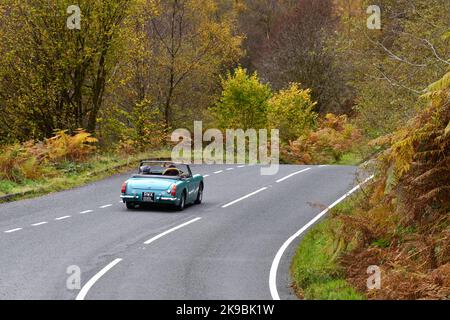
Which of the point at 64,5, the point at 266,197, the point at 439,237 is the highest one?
the point at 64,5

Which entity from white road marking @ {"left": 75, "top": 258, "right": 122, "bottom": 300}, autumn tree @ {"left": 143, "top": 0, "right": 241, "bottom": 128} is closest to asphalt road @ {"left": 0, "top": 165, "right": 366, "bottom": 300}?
white road marking @ {"left": 75, "top": 258, "right": 122, "bottom": 300}

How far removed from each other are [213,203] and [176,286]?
36.3 feet

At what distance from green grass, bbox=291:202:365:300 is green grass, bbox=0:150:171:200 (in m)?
11.4

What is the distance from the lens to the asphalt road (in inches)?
482

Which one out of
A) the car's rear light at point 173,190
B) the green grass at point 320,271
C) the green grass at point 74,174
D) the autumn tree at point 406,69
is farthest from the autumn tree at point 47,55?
the green grass at point 320,271

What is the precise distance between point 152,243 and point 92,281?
3.85 metres

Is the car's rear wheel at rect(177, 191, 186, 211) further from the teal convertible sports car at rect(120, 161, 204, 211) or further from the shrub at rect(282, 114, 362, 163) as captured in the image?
the shrub at rect(282, 114, 362, 163)

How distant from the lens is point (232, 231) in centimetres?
1822

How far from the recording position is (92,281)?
41.2ft

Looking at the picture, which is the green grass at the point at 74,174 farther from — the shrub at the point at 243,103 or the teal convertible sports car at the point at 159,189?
the shrub at the point at 243,103

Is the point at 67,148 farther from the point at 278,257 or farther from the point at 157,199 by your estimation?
the point at 278,257

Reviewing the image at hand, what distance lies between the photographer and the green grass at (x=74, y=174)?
24.3 meters

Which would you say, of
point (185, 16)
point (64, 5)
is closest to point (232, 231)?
point (64, 5)
